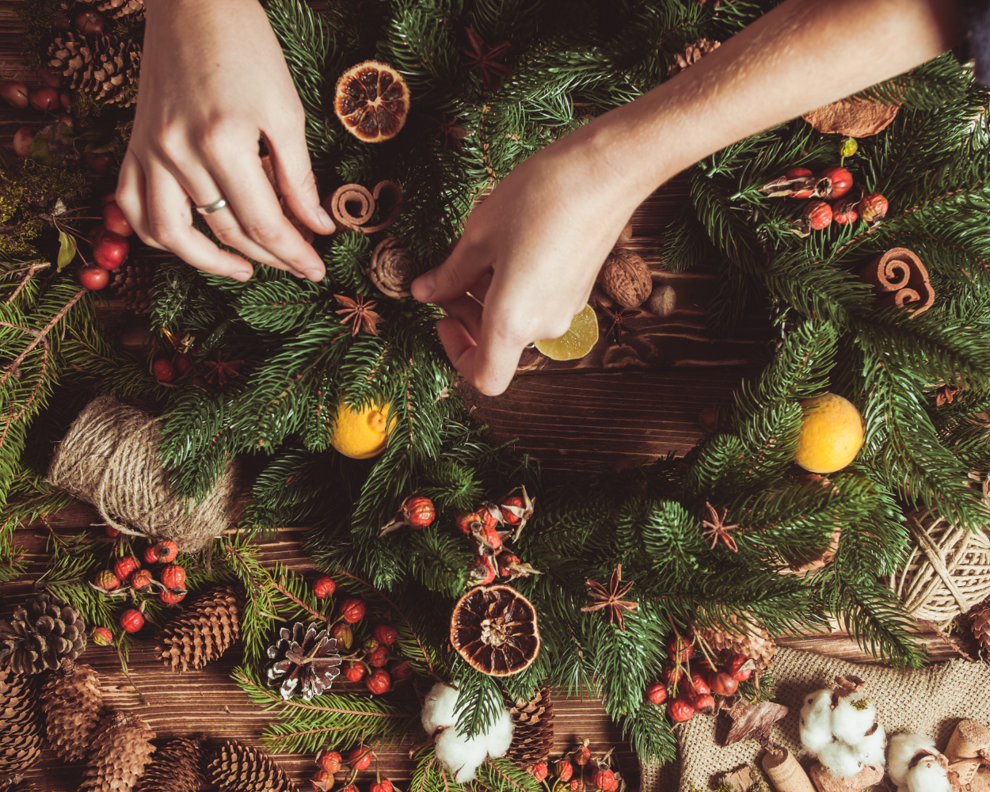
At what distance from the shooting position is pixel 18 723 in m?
1.30

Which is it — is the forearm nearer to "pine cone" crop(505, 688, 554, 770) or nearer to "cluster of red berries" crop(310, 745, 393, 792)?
"pine cone" crop(505, 688, 554, 770)

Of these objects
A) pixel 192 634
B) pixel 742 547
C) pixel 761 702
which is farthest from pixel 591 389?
pixel 192 634

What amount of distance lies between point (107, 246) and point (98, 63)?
0.37 m

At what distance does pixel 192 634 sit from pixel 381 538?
519 millimetres

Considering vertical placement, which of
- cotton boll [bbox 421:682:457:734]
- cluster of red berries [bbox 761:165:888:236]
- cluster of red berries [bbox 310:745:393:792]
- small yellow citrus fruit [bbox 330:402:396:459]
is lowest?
cluster of red berries [bbox 310:745:393:792]

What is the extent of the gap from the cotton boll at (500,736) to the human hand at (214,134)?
102cm

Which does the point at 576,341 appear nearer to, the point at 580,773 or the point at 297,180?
the point at 297,180

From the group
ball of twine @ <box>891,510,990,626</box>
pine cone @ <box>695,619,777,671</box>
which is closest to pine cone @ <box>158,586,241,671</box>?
pine cone @ <box>695,619,777,671</box>

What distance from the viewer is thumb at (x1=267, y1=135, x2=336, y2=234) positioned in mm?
852

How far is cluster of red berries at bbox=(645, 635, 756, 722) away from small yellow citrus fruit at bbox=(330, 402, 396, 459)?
75cm

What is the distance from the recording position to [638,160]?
28.0 inches

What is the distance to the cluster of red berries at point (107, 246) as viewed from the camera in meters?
1.21

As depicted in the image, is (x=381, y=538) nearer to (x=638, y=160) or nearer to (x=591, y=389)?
(x=591, y=389)

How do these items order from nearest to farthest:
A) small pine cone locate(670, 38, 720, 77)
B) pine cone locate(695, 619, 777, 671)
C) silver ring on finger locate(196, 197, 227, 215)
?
silver ring on finger locate(196, 197, 227, 215) < small pine cone locate(670, 38, 720, 77) < pine cone locate(695, 619, 777, 671)
